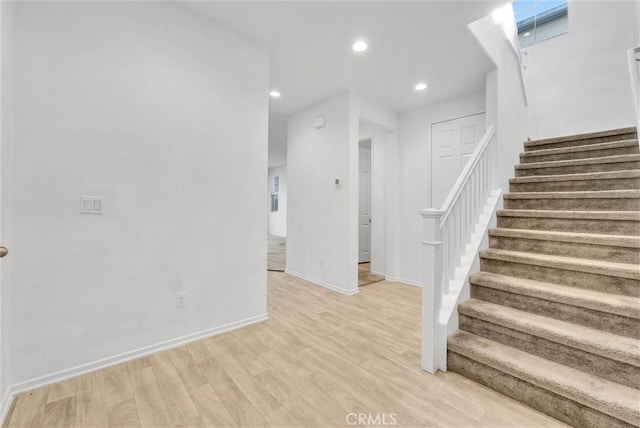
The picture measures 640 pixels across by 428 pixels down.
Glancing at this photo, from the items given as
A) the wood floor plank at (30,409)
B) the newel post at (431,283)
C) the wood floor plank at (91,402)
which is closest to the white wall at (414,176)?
the newel post at (431,283)

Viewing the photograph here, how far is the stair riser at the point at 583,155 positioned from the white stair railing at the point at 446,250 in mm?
1095

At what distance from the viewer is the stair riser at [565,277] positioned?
5.77ft

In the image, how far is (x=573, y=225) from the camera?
91.0 inches

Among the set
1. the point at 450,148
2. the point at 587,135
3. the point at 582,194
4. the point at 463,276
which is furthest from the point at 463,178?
the point at 587,135

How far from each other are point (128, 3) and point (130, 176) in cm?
123

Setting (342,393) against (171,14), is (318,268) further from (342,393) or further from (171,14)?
(171,14)

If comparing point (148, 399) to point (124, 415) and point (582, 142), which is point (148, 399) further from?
point (582, 142)

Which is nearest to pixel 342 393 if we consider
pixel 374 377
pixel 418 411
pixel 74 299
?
pixel 374 377

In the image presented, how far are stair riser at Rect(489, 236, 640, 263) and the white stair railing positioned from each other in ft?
0.96

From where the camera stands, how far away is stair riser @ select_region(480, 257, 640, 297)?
1.76 meters

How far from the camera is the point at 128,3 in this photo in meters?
1.94

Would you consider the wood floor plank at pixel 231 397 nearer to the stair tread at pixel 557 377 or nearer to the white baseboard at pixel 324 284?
the stair tread at pixel 557 377

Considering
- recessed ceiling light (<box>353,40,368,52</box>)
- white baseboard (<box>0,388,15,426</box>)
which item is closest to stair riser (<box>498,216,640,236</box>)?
recessed ceiling light (<box>353,40,368,52</box>)

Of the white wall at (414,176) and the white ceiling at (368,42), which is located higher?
the white ceiling at (368,42)
